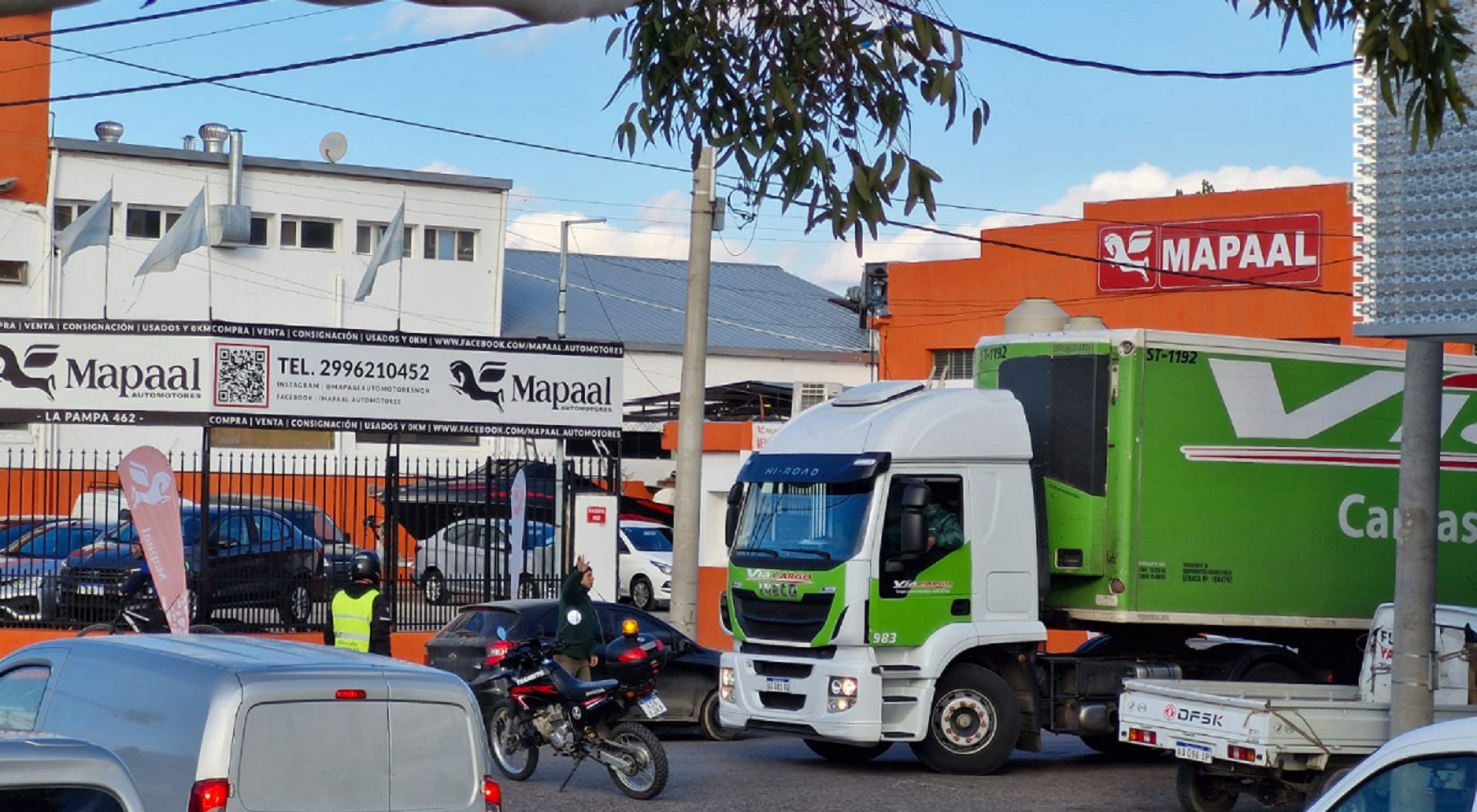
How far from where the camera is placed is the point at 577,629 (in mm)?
14375

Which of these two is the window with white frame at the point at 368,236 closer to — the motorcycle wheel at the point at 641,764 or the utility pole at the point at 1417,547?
the motorcycle wheel at the point at 641,764

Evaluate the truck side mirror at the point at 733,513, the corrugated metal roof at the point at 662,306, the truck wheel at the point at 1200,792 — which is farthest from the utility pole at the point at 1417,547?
the corrugated metal roof at the point at 662,306

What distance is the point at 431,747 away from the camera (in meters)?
7.16

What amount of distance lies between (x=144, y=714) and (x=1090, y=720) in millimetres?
9426

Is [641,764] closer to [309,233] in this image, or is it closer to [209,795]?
[209,795]

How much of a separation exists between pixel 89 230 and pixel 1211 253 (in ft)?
71.5

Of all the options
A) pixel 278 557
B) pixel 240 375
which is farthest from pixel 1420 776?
pixel 278 557

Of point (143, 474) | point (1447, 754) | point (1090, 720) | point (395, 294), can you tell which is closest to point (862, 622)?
point (1090, 720)

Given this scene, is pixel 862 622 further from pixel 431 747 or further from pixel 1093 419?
pixel 431 747

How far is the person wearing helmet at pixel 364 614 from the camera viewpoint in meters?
14.4

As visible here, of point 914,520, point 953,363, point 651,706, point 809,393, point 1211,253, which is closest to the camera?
point 651,706

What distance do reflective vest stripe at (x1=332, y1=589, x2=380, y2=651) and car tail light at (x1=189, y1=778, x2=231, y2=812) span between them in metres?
7.73

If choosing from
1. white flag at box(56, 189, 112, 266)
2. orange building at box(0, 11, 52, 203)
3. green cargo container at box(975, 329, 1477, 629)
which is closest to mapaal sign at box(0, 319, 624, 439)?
green cargo container at box(975, 329, 1477, 629)

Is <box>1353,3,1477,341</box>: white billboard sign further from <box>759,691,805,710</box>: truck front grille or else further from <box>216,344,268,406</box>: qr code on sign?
<box>216,344,268,406</box>: qr code on sign
